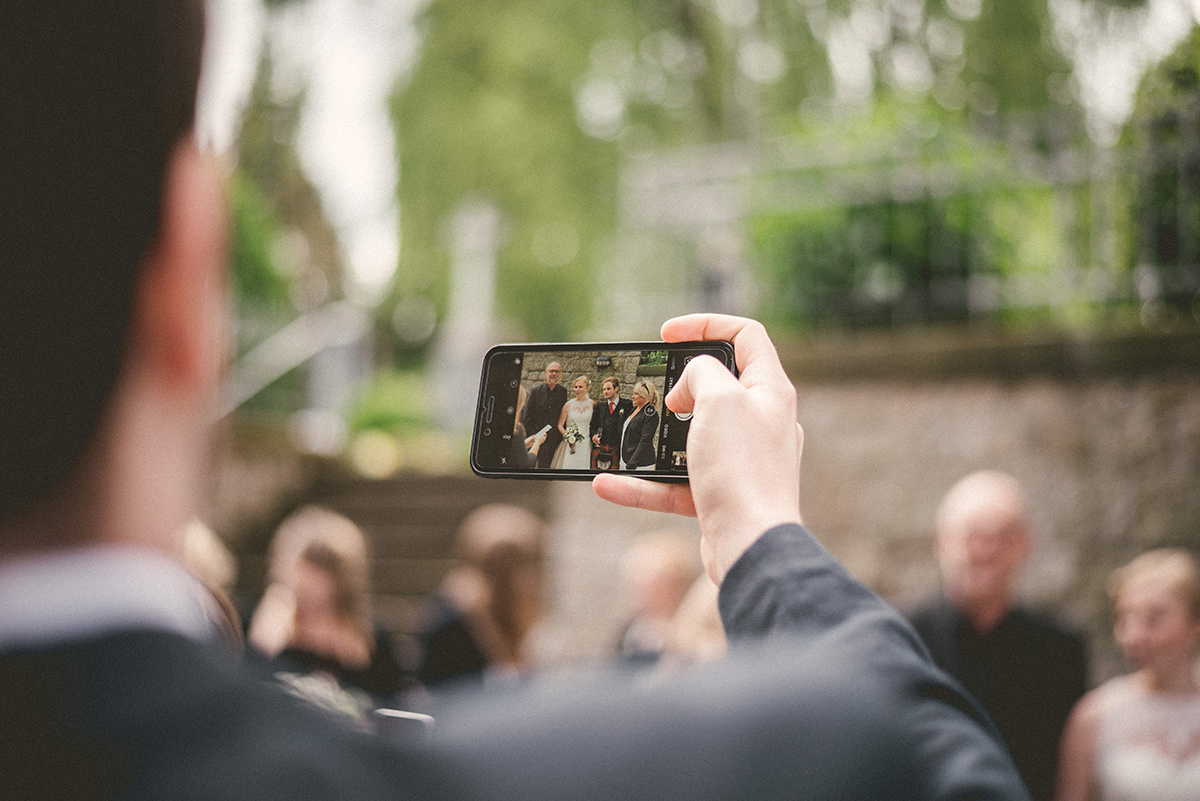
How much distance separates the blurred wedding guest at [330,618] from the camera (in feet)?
11.8

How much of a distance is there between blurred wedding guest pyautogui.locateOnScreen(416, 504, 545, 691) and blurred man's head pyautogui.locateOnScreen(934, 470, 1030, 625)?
6.59 ft

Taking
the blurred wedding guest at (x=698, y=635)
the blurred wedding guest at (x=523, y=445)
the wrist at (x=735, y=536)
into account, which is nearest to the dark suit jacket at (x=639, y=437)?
the blurred wedding guest at (x=523, y=445)

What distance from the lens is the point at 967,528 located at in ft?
11.1

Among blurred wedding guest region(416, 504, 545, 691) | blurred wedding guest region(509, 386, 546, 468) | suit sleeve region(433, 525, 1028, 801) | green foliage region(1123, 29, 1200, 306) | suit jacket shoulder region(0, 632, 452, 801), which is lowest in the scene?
blurred wedding guest region(416, 504, 545, 691)

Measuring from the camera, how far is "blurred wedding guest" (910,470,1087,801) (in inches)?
113

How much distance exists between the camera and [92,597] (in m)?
0.48

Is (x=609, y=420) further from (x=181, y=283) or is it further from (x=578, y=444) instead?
(x=181, y=283)

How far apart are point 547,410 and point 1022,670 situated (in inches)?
101

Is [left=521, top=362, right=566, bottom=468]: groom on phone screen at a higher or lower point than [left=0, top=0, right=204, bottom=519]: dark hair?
lower

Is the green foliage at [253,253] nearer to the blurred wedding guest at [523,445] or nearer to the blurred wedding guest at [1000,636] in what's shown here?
the blurred wedding guest at [1000,636]

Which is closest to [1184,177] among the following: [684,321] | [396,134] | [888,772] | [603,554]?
[603,554]

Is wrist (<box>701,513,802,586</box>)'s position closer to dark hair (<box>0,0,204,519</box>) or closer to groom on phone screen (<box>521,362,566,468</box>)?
groom on phone screen (<box>521,362,566,468</box>)

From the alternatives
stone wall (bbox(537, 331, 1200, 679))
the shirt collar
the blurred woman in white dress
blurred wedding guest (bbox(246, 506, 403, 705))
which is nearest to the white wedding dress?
the blurred woman in white dress

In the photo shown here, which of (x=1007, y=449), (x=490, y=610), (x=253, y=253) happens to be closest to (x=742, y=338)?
(x=490, y=610)
